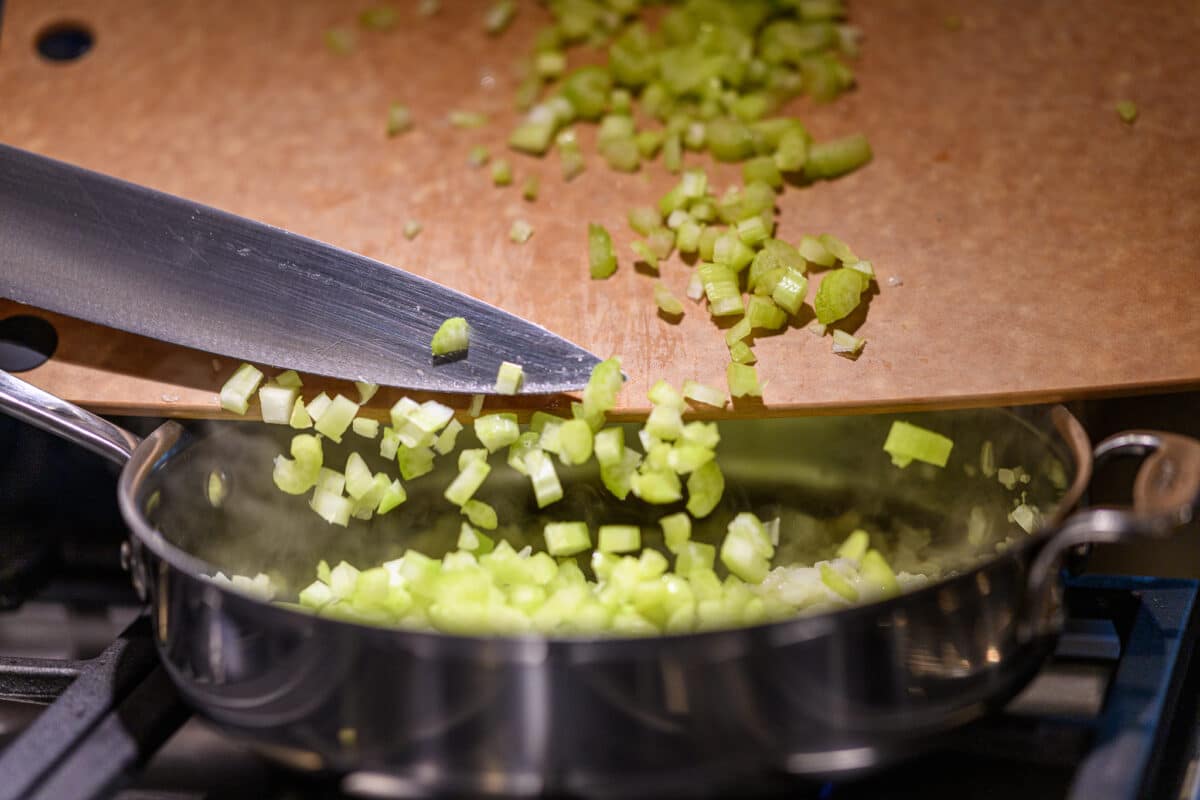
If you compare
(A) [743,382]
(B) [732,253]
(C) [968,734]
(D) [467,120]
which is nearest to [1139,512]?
(C) [968,734]

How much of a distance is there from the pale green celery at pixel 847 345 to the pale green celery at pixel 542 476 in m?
0.27

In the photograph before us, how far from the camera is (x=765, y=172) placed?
98cm

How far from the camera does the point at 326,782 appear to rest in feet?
2.23

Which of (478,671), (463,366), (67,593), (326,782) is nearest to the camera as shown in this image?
(478,671)

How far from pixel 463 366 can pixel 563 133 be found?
14.8 inches

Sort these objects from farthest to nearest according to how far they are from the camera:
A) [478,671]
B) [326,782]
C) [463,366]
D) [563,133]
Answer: [563,133], [463,366], [326,782], [478,671]

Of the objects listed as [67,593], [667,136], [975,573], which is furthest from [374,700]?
[667,136]

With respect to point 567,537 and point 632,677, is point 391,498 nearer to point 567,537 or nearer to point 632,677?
point 567,537

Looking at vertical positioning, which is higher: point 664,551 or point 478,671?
point 478,671

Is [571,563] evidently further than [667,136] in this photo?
No

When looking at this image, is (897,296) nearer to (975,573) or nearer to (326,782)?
(975,573)

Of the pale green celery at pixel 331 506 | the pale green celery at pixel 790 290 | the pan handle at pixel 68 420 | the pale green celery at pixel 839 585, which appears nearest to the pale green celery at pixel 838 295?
the pale green celery at pixel 790 290

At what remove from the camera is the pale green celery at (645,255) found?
0.93 metres

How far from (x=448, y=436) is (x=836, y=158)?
48 centimetres
